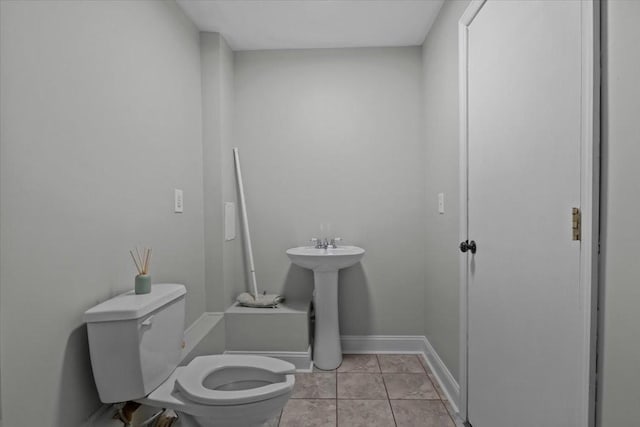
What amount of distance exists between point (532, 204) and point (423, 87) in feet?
5.00

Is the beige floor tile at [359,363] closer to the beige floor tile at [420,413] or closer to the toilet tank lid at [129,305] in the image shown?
the beige floor tile at [420,413]

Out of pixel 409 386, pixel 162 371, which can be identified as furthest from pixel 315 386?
pixel 162 371

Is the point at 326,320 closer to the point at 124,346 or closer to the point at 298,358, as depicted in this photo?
the point at 298,358

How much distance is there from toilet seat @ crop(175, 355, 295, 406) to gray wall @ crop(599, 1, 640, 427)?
97cm

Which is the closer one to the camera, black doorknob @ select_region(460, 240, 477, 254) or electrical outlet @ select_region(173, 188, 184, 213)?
black doorknob @ select_region(460, 240, 477, 254)

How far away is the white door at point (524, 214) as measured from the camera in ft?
2.81

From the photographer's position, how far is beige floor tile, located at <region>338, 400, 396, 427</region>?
1564 millimetres

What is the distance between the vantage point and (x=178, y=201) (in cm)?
176

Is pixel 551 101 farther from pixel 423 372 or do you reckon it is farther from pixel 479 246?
pixel 423 372

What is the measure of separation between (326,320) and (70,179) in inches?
64.3

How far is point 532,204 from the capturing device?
1022 mm

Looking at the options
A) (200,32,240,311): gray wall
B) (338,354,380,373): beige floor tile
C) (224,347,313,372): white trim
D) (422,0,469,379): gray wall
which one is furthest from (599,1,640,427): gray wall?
(200,32,240,311): gray wall

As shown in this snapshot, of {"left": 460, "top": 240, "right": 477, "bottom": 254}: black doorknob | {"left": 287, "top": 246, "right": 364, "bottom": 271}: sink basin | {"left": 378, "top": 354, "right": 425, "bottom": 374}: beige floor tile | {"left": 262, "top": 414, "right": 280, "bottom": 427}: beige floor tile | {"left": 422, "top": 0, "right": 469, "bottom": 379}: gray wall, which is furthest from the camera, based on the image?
{"left": 378, "top": 354, "right": 425, "bottom": 374}: beige floor tile

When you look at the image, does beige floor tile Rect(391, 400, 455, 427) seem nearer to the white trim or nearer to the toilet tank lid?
the white trim
